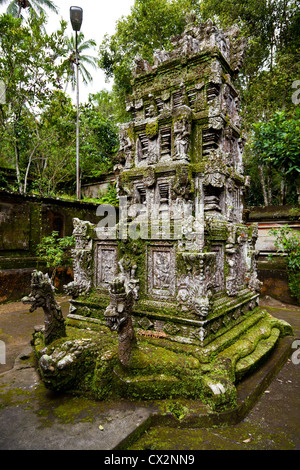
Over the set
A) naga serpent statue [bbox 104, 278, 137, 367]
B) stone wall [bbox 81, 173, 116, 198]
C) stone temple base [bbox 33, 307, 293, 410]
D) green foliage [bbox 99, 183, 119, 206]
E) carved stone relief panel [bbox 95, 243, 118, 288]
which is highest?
stone wall [bbox 81, 173, 116, 198]

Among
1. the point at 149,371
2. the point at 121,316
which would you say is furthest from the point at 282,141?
the point at 149,371

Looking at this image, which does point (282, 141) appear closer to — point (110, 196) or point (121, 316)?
point (121, 316)

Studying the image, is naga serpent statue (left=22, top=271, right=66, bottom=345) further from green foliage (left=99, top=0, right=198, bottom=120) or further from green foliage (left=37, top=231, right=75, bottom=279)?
green foliage (left=99, top=0, right=198, bottom=120)

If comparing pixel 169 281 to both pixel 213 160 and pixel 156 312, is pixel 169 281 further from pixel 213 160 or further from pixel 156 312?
pixel 213 160

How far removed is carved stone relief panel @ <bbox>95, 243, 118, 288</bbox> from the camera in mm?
4953

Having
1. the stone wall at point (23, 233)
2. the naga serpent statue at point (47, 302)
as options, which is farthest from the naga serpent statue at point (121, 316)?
the stone wall at point (23, 233)

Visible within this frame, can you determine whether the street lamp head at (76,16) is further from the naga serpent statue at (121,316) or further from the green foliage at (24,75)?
the naga serpent statue at (121,316)

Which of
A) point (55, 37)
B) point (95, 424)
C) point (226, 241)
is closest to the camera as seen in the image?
point (95, 424)

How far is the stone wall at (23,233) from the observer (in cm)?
811

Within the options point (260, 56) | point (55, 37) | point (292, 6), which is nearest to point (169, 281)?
point (55, 37)

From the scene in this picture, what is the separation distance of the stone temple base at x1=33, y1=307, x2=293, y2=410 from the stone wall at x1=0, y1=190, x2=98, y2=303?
5341 mm

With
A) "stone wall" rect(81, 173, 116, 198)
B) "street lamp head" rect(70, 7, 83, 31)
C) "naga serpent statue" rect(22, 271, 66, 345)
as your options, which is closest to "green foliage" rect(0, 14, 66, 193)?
"street lamp head" rect(70, 7, 83, 31)
